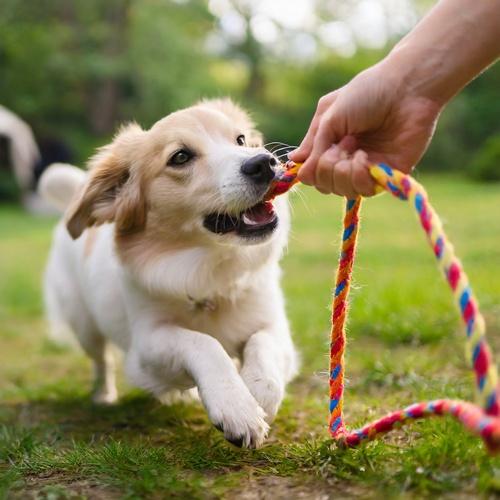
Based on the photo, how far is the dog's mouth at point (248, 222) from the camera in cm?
296

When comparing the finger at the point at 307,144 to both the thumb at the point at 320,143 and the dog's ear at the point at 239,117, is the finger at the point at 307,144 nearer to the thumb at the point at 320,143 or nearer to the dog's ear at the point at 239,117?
the thumb at the point at 320,143

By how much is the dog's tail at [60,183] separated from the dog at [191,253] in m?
0.94

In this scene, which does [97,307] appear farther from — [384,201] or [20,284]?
[384,201]

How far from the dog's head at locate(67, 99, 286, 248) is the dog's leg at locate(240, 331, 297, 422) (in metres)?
0.44

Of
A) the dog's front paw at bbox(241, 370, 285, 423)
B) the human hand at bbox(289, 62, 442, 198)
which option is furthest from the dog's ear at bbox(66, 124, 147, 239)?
the human hand at bbox(289, 62, 442, 198)

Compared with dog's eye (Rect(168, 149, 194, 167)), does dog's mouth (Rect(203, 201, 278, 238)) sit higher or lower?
lower

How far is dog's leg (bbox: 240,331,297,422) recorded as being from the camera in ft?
8.41

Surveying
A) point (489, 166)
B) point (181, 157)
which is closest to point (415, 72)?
point (181, 157)

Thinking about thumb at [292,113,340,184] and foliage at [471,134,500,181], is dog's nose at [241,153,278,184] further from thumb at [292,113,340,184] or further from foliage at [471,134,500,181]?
foliage at [471,134,500,181]

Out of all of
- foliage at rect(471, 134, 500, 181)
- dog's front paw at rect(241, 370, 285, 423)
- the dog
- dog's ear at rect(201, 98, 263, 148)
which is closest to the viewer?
dog's front paw at rect(241, 370, 285, 423)

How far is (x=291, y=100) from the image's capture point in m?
28.3

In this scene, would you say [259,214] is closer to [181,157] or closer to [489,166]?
[181,157]

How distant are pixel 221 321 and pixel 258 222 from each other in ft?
1.56

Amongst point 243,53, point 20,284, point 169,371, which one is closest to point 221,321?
point 169,371
